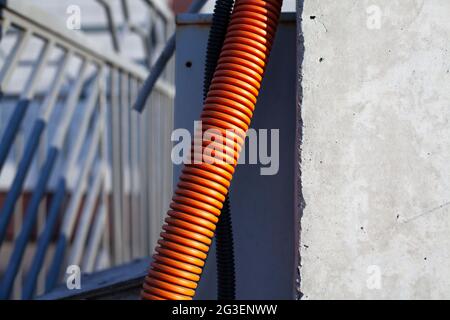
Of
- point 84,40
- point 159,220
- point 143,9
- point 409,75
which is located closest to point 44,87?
point 143,9

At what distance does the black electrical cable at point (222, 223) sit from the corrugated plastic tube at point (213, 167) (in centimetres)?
17

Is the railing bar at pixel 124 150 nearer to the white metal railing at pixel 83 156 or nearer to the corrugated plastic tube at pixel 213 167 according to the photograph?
the white metal railing at pixel 83 156

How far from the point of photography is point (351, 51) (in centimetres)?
163

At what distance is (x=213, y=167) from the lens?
1.63 meters

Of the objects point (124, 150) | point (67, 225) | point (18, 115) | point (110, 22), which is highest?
point (110, 22)

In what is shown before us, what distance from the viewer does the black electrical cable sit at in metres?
1.91

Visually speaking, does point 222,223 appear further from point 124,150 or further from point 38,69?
point 124,150

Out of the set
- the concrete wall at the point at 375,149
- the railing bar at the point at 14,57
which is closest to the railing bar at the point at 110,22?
the railing bar at the point at 14,57

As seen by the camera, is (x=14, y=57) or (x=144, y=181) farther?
(x=144, y=181)

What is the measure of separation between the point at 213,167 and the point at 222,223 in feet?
1.10

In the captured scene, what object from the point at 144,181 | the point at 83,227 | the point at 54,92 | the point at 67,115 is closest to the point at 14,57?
the point at 54,92

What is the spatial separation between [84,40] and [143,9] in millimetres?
5591

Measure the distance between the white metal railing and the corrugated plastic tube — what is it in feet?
4.73

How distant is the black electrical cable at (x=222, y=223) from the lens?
1.91m
